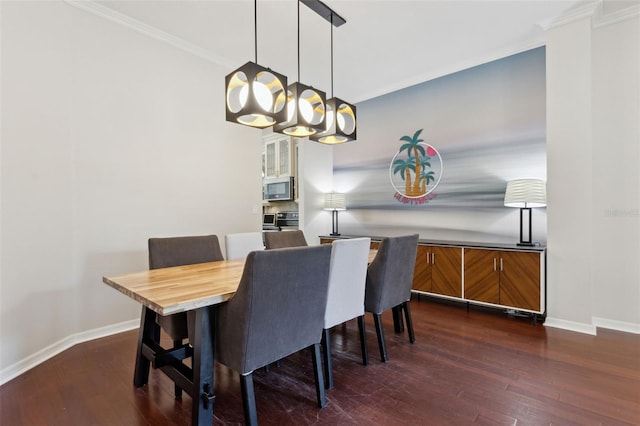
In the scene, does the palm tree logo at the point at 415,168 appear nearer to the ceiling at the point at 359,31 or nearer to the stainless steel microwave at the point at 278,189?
the ceiling at the point at 359,31

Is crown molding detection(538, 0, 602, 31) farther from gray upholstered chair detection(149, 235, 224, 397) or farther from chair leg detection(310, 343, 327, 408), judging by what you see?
gray upholstered chair detection(149, 235, 224, 397)

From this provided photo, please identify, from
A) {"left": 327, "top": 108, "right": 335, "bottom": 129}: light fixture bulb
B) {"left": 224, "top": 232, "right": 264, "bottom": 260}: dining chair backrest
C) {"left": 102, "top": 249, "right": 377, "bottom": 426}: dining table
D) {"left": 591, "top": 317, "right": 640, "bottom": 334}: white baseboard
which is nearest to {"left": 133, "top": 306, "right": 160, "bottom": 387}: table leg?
{"left": 102, "top": 249, "right": 377, "bottom": 426}: dining table

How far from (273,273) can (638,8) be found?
152 inches

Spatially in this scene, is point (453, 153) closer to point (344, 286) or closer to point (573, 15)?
point (573, 15)

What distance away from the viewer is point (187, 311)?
5.57ft

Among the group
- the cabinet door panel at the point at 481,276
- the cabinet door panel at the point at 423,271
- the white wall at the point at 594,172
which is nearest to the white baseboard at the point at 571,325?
the white wall at the point at 594,172

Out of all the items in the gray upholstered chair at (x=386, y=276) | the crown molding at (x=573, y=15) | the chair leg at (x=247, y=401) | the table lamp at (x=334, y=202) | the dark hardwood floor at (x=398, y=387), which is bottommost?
the dark hardwood floor at (x=398, y=387)

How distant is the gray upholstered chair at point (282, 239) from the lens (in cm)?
302

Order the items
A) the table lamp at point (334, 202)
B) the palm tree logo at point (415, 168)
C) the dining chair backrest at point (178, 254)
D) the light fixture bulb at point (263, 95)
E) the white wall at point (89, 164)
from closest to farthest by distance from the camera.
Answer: the dining chair backrest at point (178, 254), the light fixture bulb at point (263, 95), the white wall at point (89, 164), the palm tree logo at point (415, 168), the table lamp at point (334, 202)

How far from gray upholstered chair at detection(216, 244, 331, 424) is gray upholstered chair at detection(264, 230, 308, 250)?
141 cm

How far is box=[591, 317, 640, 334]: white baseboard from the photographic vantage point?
2818 millimetres

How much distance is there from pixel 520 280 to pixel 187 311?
9.69ft

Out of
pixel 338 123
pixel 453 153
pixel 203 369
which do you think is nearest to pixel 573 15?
pixel 453 153

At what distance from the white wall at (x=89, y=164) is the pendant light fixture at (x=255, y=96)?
144 centimetres
